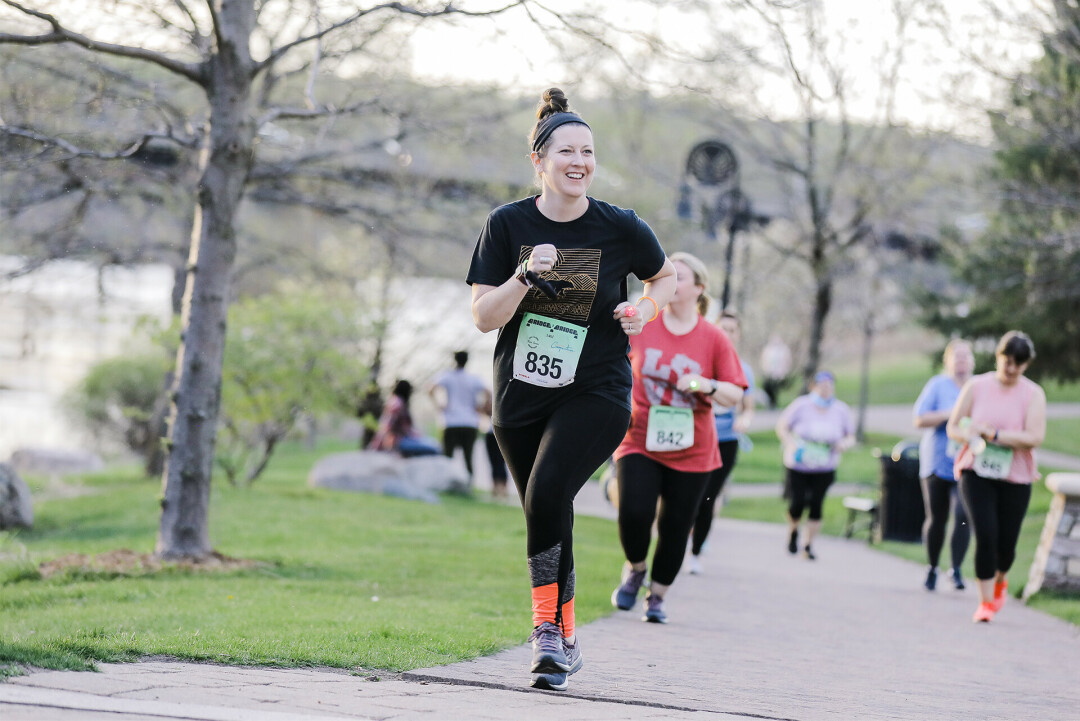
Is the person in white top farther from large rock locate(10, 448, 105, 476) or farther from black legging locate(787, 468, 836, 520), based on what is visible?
large rock locate(10, 448, 105, 476)

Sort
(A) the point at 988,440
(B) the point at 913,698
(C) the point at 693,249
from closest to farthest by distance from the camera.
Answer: (B) the point at 913,698, (A) the point at 988,440, (C) the point at 693,249

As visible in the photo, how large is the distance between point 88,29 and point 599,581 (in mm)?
5609

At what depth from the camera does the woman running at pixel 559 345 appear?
16.1 feet

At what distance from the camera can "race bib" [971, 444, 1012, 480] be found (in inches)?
337

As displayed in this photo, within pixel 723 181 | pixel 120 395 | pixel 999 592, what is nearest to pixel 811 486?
pixel 999 592

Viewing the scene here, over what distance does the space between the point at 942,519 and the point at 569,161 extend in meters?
7.07

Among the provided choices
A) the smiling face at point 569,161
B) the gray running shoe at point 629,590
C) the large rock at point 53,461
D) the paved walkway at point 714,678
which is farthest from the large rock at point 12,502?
the large rock at point 53,461

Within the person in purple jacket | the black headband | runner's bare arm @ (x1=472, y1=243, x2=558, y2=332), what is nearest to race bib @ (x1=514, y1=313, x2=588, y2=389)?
runner's bare arm @ (x1=472, y1=243, x2=558, y2=332)

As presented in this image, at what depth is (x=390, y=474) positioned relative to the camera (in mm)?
17531

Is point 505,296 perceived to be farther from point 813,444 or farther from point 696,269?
point 813,444

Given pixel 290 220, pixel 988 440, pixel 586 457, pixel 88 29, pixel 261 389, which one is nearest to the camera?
pixel 586 457

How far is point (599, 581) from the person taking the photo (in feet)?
30.7

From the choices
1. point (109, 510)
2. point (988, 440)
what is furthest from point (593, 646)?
point (109, 510)

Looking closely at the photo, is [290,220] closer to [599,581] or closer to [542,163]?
[599,581]
